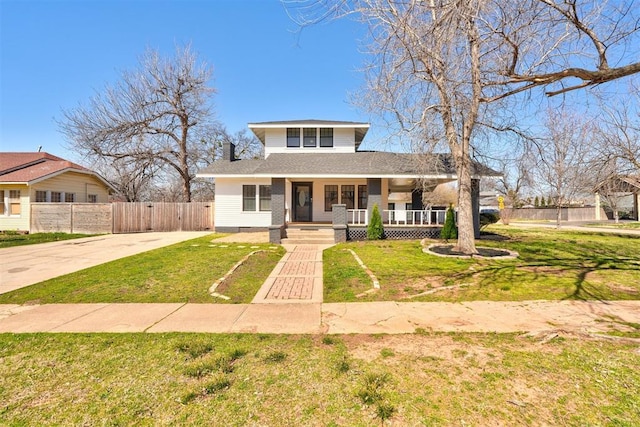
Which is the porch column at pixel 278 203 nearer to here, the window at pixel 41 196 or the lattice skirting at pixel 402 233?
the lattice skirting at pixel 402 233

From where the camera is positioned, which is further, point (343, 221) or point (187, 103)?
point (187, 103)

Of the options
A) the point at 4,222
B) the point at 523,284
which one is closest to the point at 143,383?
the point at 523,284

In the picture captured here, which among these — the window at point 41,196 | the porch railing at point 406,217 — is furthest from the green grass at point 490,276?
the window at point 41,196

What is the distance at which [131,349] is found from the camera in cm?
339

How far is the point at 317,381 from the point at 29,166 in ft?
87.1

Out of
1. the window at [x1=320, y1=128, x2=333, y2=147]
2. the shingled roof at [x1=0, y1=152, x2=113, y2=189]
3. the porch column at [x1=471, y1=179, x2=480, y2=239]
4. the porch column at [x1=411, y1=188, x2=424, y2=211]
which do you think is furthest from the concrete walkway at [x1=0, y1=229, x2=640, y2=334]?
the shingled roof at [x1=0, y1=152, x2=113, y2=189]

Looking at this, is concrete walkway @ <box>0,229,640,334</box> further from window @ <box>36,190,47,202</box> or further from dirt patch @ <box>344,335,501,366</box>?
window @ <box>36,190,47,202</box>

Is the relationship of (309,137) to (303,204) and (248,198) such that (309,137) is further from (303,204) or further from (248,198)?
(248,198)

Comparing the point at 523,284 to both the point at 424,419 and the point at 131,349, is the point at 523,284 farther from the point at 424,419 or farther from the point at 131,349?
the point at 131,349

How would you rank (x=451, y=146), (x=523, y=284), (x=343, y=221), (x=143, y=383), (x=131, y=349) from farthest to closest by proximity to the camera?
(x=343, y=221) → (x=451, y=146) → (x=523, y=284) → (x=131, y=349) → (x=143, y=383)

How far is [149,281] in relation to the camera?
6.44 metres

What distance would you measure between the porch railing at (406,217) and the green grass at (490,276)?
353 centimetres

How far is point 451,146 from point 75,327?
1054 cm

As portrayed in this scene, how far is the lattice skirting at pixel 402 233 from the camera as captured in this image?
13.1m
